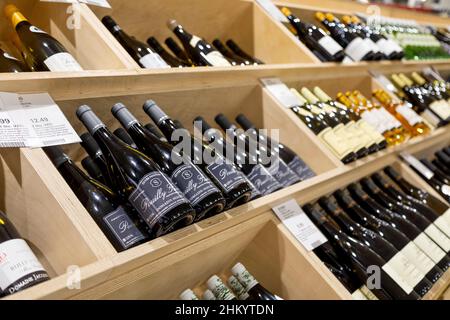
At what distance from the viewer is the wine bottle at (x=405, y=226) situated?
4.92 feet

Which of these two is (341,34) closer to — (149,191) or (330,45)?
(330,45)

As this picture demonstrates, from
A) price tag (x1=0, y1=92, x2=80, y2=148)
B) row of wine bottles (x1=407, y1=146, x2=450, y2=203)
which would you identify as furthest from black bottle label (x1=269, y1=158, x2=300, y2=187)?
row of wine bottles (x1=407, y1=146, x2=450, y2=203)

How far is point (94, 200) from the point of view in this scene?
95 centimetres

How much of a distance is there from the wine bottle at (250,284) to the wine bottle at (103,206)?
310 mm

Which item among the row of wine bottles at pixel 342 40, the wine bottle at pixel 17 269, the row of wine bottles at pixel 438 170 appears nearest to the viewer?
the wine bottle at pixel 17 269

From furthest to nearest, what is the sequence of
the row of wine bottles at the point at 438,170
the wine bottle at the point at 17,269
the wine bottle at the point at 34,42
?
the row of wine bottles at the point at 438,170 < the wine bottle at the point at 34,42 < the wine bottle at the point at 17,269

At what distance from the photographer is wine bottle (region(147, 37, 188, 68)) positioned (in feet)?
4.91

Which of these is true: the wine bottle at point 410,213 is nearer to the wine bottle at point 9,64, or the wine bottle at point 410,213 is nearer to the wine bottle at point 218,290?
the wine bottle at point 218,290

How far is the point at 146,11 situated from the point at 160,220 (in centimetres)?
93

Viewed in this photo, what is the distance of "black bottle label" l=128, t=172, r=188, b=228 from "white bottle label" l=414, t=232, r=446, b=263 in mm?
1105

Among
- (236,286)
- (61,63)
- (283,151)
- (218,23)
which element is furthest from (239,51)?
(236,286)

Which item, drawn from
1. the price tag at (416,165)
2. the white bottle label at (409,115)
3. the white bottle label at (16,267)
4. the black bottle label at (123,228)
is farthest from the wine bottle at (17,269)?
the white bottle label at (409,115)

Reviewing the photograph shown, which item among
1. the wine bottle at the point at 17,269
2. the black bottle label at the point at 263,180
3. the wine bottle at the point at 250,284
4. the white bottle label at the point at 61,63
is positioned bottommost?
the wine bottle at the point at 250,284

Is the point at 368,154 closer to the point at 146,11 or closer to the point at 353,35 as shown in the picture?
the point at 353,35
